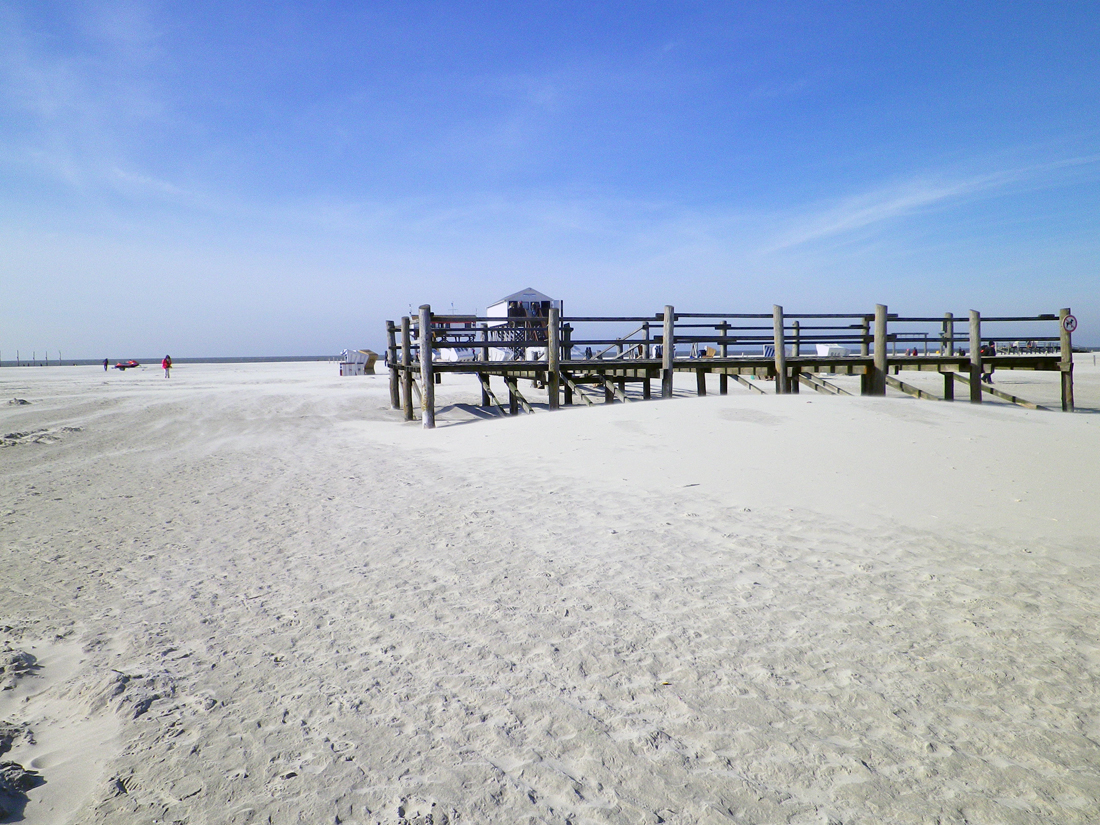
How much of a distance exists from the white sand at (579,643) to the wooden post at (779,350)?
19.0 ft

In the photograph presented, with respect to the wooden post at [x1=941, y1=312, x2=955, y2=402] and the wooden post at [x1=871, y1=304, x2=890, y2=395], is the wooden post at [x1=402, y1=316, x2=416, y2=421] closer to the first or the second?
the wooden post at [x1=871, y1=304, x2=890, y2=395]

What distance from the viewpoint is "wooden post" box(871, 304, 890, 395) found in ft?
42.0

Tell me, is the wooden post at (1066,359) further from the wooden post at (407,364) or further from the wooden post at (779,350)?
the wooden post at (407,364)

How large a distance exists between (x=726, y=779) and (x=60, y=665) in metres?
3.54

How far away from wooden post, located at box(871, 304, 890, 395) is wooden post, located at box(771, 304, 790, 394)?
191 cm

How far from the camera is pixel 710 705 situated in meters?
2.82

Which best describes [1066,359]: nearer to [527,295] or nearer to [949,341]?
[949,341]

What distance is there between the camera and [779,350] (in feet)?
43.5

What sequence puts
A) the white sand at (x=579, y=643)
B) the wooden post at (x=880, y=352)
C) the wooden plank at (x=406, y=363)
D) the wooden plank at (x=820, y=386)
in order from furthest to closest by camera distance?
the wooden plank at (x=406, y=363), the wooden plank at (x=820, y=386), the wooden post at (x=880, y=352), the white sand at (x=579, y=643)

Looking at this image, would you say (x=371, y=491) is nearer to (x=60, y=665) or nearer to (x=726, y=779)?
(x=60, y=665)

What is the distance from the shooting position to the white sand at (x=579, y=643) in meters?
2.32

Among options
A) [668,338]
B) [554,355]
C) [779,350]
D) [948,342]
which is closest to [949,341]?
[948,342]

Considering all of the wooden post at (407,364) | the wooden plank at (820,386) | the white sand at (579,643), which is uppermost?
the wooden post at (407,364)

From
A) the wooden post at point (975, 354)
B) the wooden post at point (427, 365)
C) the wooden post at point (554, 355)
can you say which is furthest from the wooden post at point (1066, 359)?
Result: the wooden post at point (427, 365)
